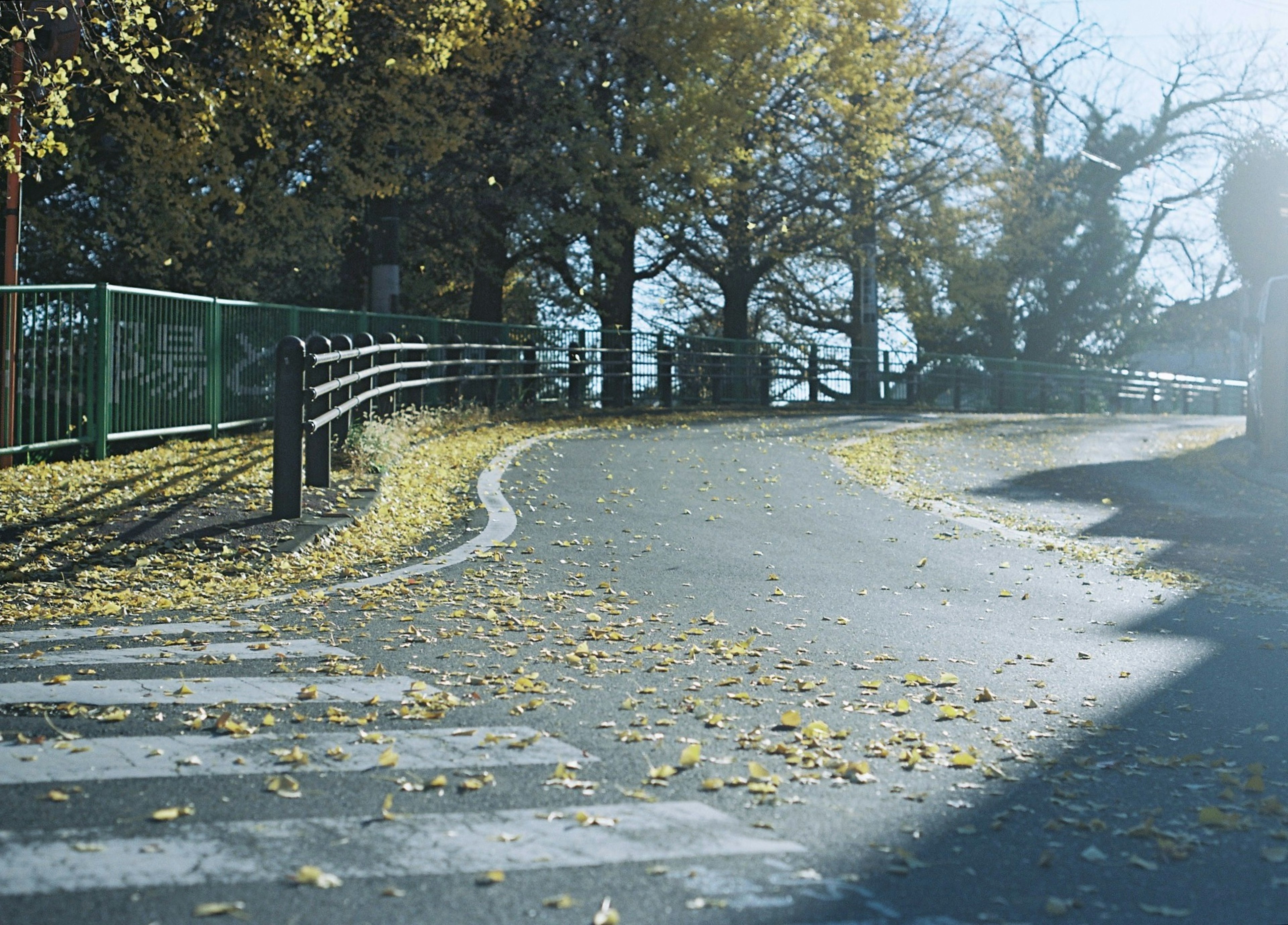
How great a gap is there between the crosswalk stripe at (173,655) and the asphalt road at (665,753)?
33mm

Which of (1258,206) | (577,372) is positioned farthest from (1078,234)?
(577,372)

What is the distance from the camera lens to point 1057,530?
42.4 feet

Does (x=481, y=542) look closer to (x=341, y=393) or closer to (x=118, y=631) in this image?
(x=118, y=631)

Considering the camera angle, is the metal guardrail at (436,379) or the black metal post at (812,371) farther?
the black metal post at (812,371)

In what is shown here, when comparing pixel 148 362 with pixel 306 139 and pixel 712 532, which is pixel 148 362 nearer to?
pixel 712 532

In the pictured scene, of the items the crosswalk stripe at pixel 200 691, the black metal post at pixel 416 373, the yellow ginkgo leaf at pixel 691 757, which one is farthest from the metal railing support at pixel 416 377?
the yellow ginkgo leaf at pixel 691 757

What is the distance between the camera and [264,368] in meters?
18.6

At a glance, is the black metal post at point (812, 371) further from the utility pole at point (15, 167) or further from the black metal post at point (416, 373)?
the utility pole at point (15, 167)

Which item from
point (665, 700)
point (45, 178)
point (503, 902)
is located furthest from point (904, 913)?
point (45, 178)

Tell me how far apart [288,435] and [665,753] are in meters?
6.40

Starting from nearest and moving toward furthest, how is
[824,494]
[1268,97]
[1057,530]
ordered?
A: [1057,530], [824,494], [1268,97]

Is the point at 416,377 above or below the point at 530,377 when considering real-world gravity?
below

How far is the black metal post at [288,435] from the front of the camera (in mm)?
10883

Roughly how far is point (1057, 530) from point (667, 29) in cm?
2102
